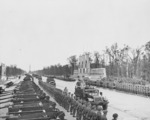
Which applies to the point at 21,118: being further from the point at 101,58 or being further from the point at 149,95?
the point at 101,58

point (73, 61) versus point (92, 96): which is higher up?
point (73, 61)

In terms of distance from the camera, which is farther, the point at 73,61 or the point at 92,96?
the point at 73,61

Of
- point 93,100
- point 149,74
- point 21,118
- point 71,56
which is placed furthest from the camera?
point 71,56

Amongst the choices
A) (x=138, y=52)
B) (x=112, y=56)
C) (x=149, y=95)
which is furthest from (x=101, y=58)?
(x=149, y=95)

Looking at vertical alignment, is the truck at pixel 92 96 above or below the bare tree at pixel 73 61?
below

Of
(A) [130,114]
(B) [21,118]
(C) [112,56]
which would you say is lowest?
(A) [130,114]

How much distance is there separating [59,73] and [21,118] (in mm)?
113751

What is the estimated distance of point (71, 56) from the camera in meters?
117

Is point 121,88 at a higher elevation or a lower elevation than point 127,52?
lower

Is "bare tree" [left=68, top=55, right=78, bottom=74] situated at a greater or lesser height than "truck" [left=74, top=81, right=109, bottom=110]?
greater

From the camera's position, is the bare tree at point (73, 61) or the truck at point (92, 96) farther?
the bare tree at point (73, 61)

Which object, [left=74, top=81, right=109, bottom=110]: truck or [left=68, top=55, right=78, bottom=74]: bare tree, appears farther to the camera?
[left=68, top=55, right=78, bottom=74]: bare tree

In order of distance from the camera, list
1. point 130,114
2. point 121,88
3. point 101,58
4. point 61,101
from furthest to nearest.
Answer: point 101,58 → point 121,88 → point 61,101 → point 130,114

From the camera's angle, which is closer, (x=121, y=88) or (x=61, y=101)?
(x=61, y=101)
